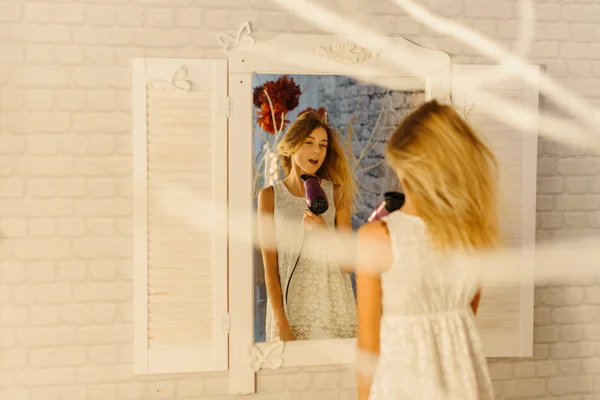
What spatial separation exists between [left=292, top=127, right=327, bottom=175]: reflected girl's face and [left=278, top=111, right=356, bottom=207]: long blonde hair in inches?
0.5

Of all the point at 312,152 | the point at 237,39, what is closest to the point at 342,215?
the point at 312,152

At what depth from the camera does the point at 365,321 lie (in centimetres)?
164

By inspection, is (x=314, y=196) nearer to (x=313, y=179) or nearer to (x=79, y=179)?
(x=313, y=179)

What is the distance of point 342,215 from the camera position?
2453 mm

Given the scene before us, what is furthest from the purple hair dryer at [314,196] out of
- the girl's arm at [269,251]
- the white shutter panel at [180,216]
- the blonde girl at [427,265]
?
the blonde girl at [427,265]

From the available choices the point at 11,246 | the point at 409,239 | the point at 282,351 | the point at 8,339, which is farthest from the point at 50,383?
the point at 409,239

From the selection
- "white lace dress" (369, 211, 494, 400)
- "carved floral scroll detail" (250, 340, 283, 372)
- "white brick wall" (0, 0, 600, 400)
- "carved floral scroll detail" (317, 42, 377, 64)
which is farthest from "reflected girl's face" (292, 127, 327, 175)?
"white lace dress" (369, 211, 494, 400)

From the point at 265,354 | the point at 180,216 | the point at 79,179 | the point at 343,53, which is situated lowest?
the point at 265,354

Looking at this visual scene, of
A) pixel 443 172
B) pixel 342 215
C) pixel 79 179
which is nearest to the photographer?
pixel 443 172

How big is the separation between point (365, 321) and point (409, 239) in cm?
24

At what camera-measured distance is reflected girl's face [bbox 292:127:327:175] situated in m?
2.40

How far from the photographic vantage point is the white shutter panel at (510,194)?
8.30 ft

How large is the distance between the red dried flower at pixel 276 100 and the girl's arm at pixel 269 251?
24 centimetres

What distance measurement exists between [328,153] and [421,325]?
0.93m
